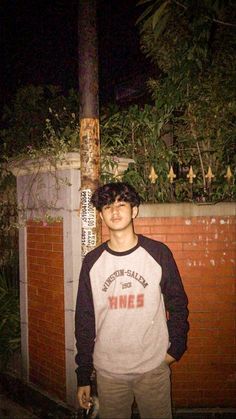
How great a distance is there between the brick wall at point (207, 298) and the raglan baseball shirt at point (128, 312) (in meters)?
1.16

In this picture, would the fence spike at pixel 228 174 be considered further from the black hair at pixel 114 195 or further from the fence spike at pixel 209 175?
the black hair at pixel 114 195

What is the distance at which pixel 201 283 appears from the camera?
398cm

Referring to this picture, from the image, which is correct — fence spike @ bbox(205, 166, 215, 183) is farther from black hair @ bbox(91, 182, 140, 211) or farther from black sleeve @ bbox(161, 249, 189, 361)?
black sleeve @ bbox(161, 249, 189, 361)

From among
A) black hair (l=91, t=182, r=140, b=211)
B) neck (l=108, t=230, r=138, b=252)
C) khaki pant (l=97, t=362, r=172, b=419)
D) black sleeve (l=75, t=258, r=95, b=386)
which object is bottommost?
khaki pant (l=97, t=362, r=172, b=419)

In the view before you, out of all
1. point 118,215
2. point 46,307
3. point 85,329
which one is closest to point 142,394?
point 85,329

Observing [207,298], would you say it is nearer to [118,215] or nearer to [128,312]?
[128,312]

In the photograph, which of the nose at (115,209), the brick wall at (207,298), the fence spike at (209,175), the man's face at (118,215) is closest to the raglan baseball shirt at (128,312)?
the man's face at (118,215)

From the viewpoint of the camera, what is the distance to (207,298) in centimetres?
397

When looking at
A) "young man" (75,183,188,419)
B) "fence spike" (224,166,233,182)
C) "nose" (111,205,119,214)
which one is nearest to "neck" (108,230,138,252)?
"young man" (75,183,188,419)

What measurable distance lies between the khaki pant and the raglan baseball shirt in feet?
0.26

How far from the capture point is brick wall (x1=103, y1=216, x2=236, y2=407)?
396cm

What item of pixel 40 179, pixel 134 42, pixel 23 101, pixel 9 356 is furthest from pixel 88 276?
pixel 134 42

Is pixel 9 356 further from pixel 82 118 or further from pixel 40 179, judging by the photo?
pixel 82 118

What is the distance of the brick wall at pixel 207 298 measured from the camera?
396 centimetres
